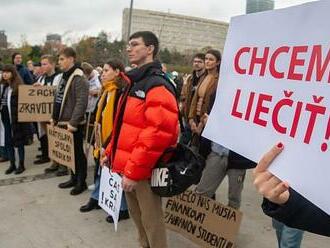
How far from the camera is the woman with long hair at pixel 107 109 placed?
3768mm

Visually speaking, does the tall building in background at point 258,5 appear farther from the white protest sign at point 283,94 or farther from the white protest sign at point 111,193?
the white protest sign at point 111,193

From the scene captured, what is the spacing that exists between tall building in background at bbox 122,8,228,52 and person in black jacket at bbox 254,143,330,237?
123ft

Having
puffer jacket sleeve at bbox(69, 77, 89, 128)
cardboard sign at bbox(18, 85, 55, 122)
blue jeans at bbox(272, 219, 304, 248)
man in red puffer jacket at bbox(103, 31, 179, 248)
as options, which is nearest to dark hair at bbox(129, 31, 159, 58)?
man in red puffer jacket at bbox(103, 31, 179, 248)

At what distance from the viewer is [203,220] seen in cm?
345

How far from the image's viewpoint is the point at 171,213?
3.70 metres

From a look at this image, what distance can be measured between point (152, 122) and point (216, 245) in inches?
48.0

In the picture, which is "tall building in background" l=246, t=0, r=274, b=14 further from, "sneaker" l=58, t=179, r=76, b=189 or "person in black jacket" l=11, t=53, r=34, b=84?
"person in black jacket" l=11, t=53, r=34, b=84

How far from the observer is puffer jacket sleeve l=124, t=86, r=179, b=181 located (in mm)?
2834

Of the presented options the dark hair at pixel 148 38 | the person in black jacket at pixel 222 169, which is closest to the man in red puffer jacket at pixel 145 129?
the dark hair at pixel 148 38

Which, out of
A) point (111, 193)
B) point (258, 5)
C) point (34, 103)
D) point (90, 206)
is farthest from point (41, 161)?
point (258, 5)

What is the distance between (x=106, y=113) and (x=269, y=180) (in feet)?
8.71

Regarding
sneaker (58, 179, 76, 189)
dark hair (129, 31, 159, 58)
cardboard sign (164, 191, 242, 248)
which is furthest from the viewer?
sneaker (58, 179, 76, 189)

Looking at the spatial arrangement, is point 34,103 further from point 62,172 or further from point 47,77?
point 62,172

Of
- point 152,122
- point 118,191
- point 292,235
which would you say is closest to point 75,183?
point 118,191
